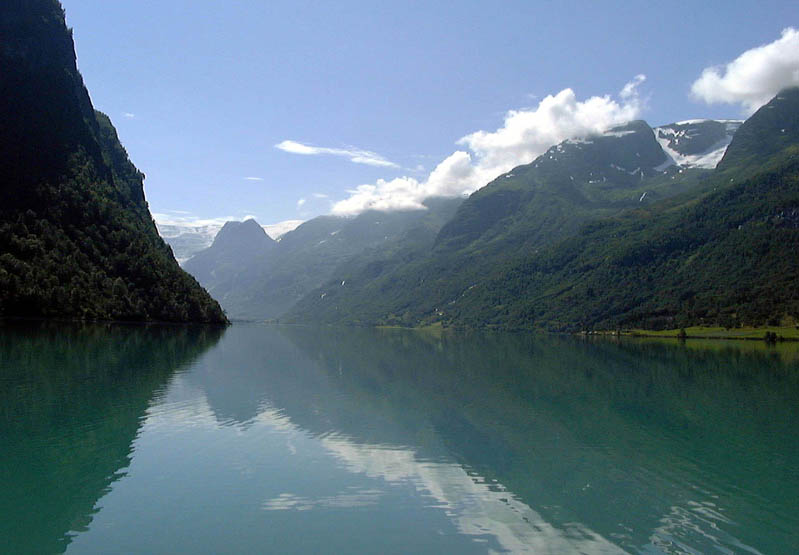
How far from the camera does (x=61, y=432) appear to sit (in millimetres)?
30094

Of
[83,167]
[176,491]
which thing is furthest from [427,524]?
[83,167]

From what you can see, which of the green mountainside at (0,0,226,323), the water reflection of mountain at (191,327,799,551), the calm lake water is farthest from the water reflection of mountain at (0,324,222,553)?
the green mountainside at (0,0,226,323)

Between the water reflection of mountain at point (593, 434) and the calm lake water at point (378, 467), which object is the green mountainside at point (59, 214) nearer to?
the water reflection of mountain at point (593, 434)

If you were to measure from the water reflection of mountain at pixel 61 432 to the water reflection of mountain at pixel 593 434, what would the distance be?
772cm

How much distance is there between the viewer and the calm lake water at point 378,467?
19469 mm

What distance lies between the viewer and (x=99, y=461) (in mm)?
26172

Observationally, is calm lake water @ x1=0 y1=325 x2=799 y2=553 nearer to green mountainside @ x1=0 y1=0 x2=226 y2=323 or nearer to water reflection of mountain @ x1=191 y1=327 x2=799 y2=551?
water reflection of mountain @ x1=191 y1=327 x2=799 y2=551

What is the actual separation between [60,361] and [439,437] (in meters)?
42.9

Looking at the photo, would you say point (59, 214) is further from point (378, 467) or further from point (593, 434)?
point (593, 434)

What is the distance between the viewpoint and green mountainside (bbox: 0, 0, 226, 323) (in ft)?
408

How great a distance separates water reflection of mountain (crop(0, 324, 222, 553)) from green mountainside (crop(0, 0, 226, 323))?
64.9 meters

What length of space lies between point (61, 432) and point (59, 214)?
13591cm

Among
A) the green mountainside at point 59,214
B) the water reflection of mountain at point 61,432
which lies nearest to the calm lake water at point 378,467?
the water reflection of mountain at point 61,432

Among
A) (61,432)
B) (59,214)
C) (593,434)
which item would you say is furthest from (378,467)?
(59,214)
